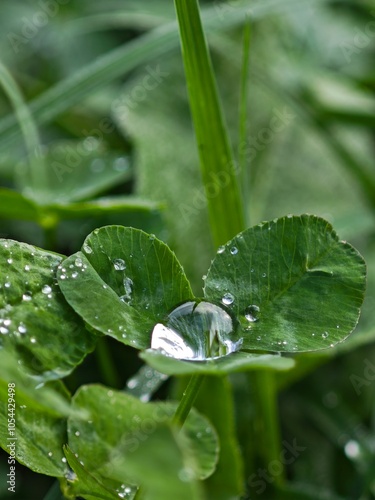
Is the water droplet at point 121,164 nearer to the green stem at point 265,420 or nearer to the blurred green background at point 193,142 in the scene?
the blurred green background at point 193,142

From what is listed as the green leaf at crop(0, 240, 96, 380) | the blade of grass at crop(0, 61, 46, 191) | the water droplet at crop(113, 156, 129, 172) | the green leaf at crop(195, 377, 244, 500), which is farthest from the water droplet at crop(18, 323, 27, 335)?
the water droplet at crop(113, 156, 129, 172)

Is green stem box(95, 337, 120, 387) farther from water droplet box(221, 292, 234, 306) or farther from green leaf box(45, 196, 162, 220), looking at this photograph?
water droplet box(221, 292, 234, 306)

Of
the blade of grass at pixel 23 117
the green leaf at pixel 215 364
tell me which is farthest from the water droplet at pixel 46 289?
the blade of grass at pixel 23 117

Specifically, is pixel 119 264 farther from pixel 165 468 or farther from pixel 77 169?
pixel 77 169

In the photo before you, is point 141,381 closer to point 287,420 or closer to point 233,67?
point 287,420

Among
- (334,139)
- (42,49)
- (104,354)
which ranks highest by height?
(42,49)

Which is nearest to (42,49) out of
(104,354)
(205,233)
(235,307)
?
(205,233)

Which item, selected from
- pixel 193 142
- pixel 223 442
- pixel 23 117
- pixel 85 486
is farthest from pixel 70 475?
pixel 193 142
